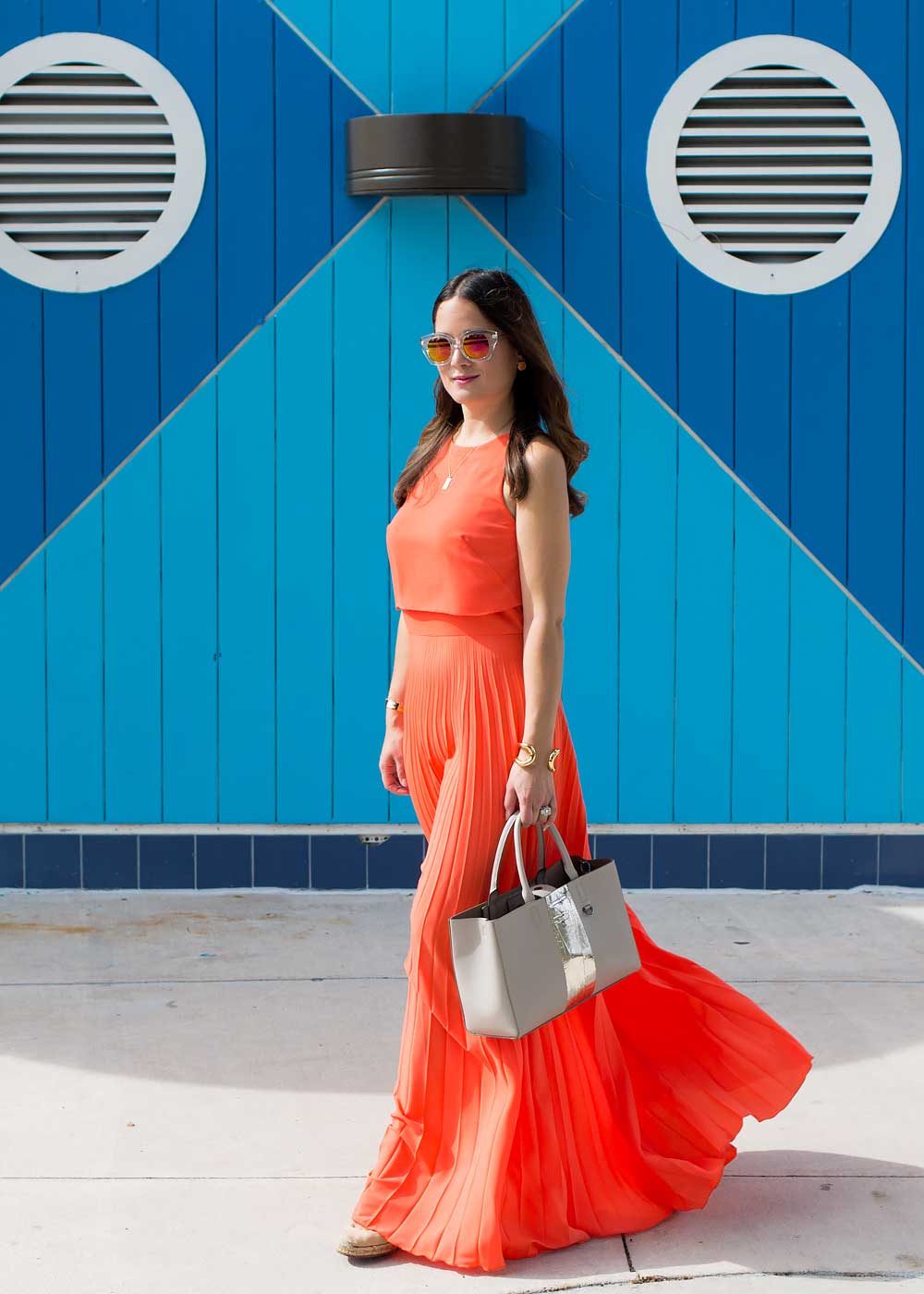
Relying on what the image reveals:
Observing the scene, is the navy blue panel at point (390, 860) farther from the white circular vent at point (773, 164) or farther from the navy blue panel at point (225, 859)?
the white circular vent at point (773, 164)

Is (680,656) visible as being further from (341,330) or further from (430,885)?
(430,885)

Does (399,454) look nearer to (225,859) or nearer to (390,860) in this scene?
(390,860)

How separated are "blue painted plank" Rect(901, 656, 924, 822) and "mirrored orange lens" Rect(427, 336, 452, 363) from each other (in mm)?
3125

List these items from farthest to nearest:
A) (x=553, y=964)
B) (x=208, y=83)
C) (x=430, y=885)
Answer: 1. (x=208, y=83)
2. (x=430, y=885)
3. (x=553, y=964)

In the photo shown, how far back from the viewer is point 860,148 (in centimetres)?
541

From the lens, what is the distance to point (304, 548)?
5.53 metres

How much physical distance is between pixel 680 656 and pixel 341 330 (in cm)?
169

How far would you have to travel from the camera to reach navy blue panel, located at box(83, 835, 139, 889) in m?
5.52

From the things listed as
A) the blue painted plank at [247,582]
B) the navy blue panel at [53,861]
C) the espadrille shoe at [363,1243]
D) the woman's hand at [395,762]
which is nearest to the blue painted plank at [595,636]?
the blue painted plank at [247,582]

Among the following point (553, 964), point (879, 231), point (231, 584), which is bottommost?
point (553, 964)

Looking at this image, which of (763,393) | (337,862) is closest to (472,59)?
(763,393)

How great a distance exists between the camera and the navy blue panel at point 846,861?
555 cm

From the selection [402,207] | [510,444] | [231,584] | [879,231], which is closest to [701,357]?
[879,231]

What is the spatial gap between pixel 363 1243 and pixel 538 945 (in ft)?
2.18
